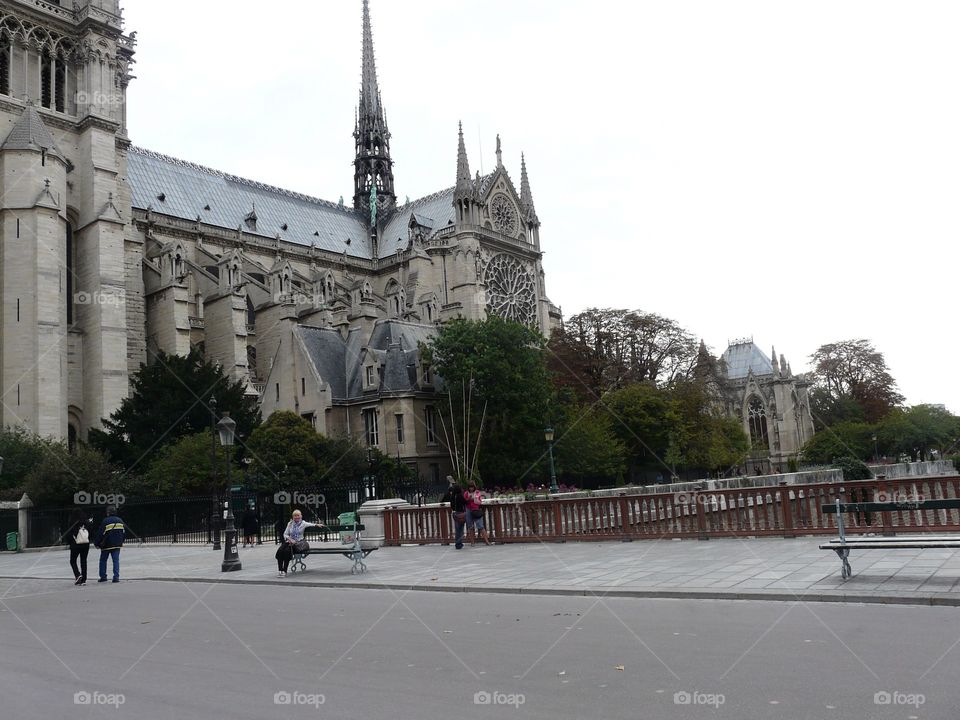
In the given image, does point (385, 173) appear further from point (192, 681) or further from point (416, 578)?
point (192, 681)

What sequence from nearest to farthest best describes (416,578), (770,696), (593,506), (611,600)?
(770,696) → (611,600) → (416,578) → (593,506)

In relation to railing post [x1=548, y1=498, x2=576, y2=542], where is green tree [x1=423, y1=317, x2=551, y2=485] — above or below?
above

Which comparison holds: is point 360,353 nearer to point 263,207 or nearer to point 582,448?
point 582,448

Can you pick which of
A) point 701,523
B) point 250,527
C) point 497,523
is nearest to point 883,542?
point 701,523

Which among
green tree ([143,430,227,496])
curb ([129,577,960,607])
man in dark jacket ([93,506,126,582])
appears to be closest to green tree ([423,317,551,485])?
green tree ([143,430,227,496])

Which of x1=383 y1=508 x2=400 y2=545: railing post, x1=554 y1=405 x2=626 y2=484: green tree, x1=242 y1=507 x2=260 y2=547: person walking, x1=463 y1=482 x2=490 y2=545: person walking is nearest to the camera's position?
x1=463 y1=482 x2=490 y2=545: person walking

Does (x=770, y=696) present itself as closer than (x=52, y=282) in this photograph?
Yes

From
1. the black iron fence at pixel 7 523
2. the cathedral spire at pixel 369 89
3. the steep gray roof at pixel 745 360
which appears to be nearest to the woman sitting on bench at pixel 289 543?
the black iron fence at pixel 7 523

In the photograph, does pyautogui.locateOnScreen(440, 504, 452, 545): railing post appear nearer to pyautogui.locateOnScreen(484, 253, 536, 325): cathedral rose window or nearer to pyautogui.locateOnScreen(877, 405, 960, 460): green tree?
pyautogui.locateOnScreen(484, 253, 536, 325): cathedral rose window

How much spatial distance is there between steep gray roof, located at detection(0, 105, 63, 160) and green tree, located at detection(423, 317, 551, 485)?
2276cm

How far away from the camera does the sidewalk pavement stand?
32.0ft

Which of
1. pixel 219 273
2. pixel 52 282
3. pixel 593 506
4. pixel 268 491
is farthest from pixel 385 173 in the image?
pixel 593 506

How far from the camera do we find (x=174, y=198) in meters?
63.0

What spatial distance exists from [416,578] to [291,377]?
111 ft
